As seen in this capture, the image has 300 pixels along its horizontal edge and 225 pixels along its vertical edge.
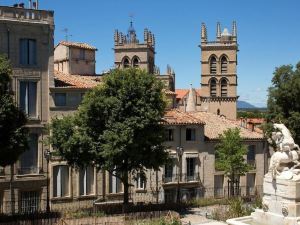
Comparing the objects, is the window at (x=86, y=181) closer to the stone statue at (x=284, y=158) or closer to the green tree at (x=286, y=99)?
the green tree at (x=286, y=99)

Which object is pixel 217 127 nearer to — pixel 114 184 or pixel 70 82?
pixel 114 184

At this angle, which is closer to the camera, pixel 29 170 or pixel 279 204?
pixel 279 204

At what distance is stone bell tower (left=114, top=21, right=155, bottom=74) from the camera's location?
10106 cm

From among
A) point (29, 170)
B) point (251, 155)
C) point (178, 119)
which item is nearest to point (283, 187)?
point (29, 170)

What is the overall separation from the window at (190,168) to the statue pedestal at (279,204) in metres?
22.5

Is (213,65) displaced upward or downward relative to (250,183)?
upward

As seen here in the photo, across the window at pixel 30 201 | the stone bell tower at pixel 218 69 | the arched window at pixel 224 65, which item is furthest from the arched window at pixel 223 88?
the window at pixel 30 201

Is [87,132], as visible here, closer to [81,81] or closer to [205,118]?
[81,81]

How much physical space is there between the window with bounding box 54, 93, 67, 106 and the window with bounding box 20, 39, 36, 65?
2.87m

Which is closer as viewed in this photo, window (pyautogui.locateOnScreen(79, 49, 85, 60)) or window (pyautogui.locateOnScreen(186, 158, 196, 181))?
window (pyautogui.locateOnScreen(186, 158, 196, 181))

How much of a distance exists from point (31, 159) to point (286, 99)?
21.2 metres

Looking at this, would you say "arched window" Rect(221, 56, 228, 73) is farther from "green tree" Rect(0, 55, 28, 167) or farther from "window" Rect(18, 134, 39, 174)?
"green tree" Rect(0, 55, 28, 167)

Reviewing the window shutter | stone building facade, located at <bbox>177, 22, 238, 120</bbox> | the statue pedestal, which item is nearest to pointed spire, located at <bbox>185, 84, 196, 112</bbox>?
stone building facade, located at <bbox>177, 22, 238, 120</bbox>

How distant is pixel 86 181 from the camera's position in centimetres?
3806
